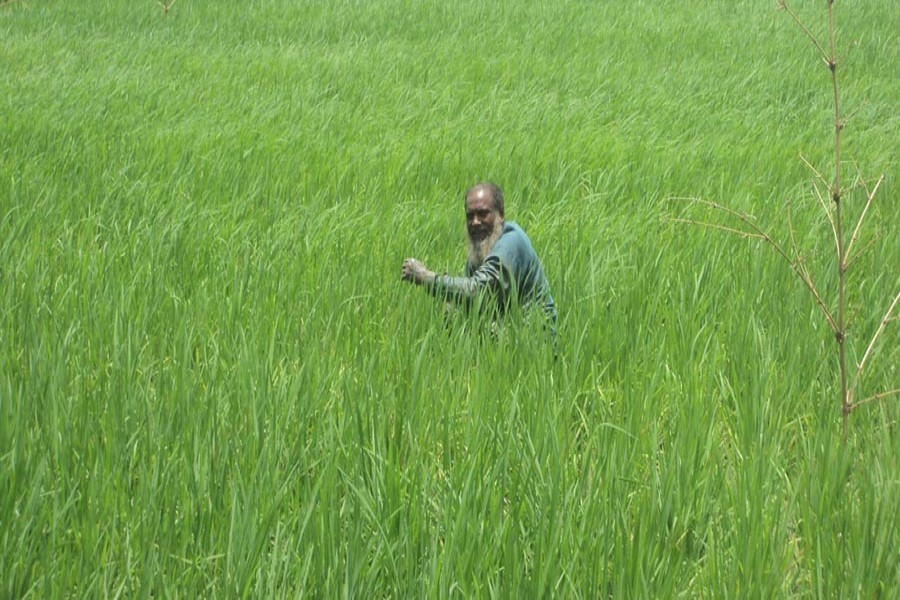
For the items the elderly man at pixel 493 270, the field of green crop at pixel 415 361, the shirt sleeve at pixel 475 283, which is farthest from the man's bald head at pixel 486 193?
the field of green crop at pixel 415 361

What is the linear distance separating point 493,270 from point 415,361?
57cm

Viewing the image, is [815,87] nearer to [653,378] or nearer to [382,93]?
[382,93]

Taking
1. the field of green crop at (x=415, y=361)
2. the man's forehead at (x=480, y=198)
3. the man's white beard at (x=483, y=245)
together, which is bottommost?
A: the field of green crop at (x=415, y=361)

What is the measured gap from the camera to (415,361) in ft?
9.18

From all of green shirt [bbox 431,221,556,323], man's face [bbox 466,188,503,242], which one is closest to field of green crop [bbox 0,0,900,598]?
green shirt [bbox 431,221,556,323]

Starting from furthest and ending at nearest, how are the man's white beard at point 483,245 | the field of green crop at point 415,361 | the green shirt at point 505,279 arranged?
the man's white beard at point 483,245 → the green shirt at point 505,279 → the field of green crop at point 415,361

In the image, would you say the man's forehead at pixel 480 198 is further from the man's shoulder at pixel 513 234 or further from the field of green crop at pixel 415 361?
the field of green crop at pixel 415 361

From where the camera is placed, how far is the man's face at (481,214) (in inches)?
132

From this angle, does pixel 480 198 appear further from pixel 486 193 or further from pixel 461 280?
A: pixel 461 280

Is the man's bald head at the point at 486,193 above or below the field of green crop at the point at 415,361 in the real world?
above

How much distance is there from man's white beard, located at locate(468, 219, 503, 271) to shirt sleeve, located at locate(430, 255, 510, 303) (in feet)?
0.25

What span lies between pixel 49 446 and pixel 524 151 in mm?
3994

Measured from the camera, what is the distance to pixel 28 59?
28.0ft

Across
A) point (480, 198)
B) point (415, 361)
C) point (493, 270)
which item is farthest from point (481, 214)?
point (415, 361)
